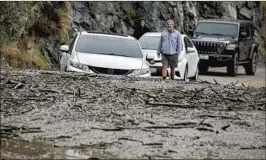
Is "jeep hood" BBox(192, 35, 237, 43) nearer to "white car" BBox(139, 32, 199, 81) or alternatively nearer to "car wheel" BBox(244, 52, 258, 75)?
"car wheel" BBox(244, 52, 258, 75)

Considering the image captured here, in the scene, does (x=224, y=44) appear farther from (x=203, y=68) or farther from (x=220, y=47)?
(x=203, y=68)

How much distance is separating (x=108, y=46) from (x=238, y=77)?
11158mm

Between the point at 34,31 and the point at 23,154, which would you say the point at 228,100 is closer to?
the point at 23,154

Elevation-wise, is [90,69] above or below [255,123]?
below

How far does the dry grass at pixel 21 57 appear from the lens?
18.0m

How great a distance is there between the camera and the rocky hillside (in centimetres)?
1878

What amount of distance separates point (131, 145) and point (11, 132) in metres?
1.43

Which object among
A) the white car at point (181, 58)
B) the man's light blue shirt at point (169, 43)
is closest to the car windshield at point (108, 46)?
the man's light blue shirt at point (169, 43)

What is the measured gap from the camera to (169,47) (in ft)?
51.2

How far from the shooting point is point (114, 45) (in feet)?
51.6

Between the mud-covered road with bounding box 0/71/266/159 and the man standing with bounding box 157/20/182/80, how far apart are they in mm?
3775

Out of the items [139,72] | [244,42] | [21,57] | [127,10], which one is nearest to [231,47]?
[244,42]

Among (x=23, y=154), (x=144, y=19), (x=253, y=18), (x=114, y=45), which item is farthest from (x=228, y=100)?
(x=253, y=18)

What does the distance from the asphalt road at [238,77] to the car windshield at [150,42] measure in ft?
10.3
